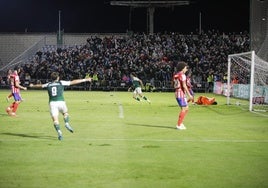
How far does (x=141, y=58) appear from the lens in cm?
4769

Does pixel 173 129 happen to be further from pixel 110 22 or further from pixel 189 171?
pixel 110 22

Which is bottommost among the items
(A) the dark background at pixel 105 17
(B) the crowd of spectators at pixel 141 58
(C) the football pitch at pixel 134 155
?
(C) the football pitch at pixel 134 155

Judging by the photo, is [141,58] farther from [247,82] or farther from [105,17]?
[247,82]

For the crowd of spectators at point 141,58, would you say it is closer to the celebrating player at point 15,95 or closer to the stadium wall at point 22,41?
the stadium wall at point 22,41

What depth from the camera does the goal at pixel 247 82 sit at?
78.8 ft

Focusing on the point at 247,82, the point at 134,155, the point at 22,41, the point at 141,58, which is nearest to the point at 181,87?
the point at 134,155

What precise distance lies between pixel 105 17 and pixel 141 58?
13188 mm

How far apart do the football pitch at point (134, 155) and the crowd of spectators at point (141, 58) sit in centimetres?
2916

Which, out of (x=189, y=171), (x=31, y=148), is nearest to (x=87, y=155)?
(x=31, y=148)

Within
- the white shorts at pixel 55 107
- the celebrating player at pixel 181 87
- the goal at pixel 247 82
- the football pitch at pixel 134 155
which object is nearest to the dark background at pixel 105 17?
the goal at pixel 247 82

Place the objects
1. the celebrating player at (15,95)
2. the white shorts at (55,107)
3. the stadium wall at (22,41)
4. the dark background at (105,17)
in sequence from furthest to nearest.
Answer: the dark background at (105,17) → the stadium wall at (22,41) → the celebrating player at (15,95) → the white shorts at (55,107)

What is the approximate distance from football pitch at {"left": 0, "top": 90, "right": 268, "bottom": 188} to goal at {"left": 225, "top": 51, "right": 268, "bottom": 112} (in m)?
7.56

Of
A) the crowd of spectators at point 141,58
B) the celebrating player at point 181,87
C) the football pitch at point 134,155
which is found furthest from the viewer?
the crowd of spectators at point 141,58

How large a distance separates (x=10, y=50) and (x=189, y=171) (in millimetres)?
48545
